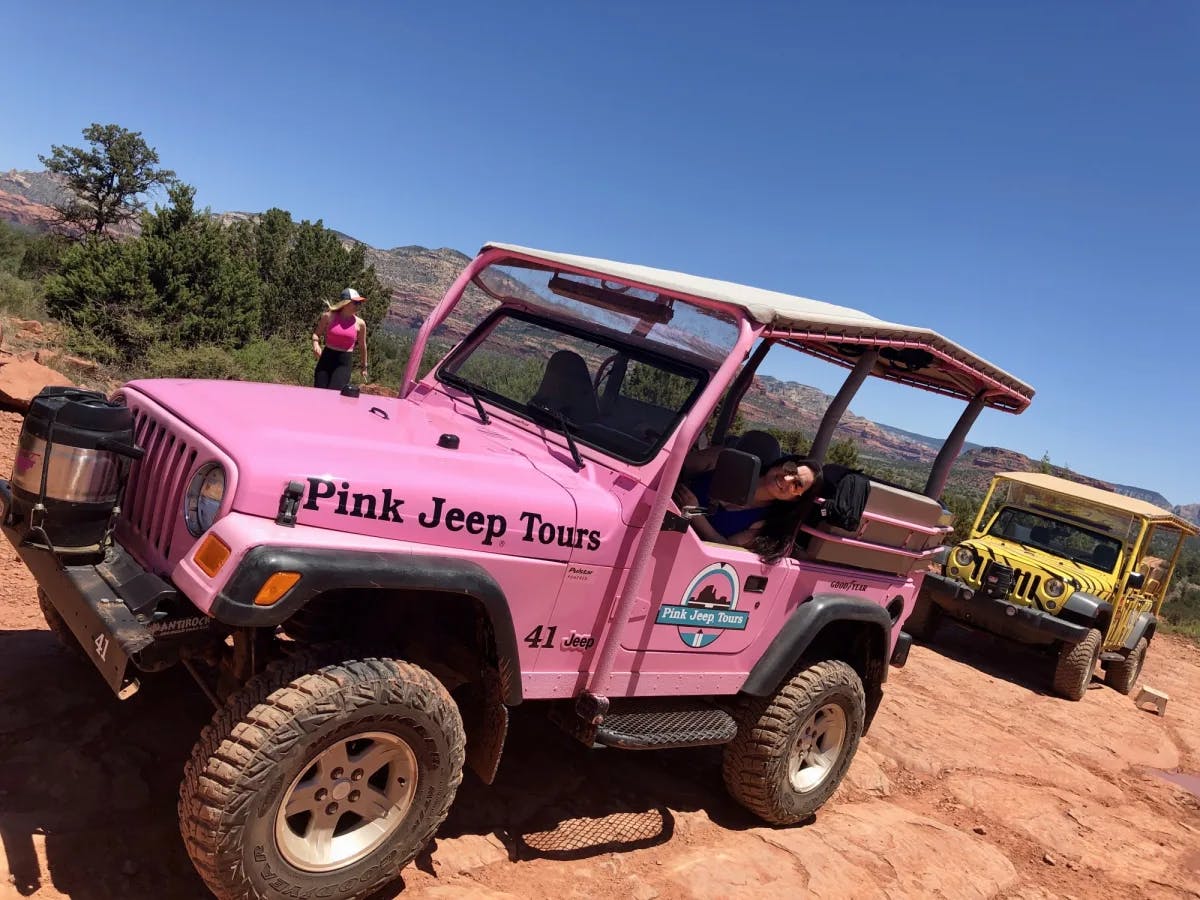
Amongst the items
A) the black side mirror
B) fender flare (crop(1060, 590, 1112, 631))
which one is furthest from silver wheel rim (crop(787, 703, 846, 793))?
fender flare (crop(1060, 590, 1112, 631))

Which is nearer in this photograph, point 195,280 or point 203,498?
point 203,498

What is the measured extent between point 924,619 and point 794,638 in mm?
7000

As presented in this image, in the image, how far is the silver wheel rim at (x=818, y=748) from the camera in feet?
14.0

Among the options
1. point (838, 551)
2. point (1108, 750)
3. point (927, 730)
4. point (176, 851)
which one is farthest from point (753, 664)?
point (1108, 750)

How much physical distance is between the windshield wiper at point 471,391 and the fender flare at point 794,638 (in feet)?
5.43

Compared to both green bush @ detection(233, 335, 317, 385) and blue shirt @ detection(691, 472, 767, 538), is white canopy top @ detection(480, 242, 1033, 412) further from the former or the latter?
green bush @ detection(233, 335, 317, 385)

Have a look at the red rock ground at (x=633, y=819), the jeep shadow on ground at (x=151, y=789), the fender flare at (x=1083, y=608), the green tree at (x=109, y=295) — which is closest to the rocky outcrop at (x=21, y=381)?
the red rock ground at (x=633, y=819)

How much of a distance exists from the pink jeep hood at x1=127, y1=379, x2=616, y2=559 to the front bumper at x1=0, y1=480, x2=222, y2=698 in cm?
45

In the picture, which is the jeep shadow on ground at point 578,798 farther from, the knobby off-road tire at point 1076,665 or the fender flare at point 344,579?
the knobby off-road tire at point 1076,665

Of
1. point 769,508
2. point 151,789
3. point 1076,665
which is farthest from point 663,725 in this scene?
point 1076,665

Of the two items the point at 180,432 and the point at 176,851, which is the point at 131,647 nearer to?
the point at 180,432

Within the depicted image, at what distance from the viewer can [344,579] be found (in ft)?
7.77

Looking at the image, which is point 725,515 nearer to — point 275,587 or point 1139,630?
point 275,587

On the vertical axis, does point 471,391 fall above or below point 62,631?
above
